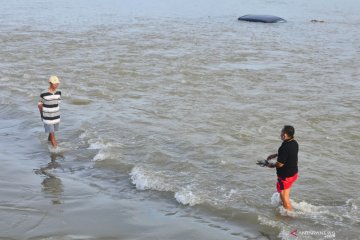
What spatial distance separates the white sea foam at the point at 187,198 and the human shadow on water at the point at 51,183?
73.5 inches

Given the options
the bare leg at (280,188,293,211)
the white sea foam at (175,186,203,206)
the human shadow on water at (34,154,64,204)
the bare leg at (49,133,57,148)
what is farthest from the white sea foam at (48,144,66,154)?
the bare leg at (280,188,293,211)

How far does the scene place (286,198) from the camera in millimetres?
8273

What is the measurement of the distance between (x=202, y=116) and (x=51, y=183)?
5993 mm

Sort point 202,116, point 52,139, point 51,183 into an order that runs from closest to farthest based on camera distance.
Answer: point 51,183 < point 52,139 < point 202,116

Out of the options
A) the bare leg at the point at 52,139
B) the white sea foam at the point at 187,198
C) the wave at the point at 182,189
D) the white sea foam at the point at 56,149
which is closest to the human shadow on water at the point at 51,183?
the white sea foam at the point at 56,149

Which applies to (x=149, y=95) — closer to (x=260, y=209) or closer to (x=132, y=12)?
(x=260, y=209)

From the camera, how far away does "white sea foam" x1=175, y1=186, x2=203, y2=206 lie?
866cm

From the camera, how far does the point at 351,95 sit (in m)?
17.1

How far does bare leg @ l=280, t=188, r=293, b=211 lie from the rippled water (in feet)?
0.55

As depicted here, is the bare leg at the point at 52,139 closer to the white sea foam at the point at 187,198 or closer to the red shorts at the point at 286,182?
the white sea foam at the point at 187,198

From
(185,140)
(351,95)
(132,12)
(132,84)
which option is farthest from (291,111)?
(132,12)

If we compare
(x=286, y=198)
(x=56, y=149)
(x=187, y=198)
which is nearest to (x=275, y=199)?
(x=286, y=198)

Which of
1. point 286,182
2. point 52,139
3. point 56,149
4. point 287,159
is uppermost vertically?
point 287,159

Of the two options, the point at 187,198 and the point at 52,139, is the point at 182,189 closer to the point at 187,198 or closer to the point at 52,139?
the point at 187,198
